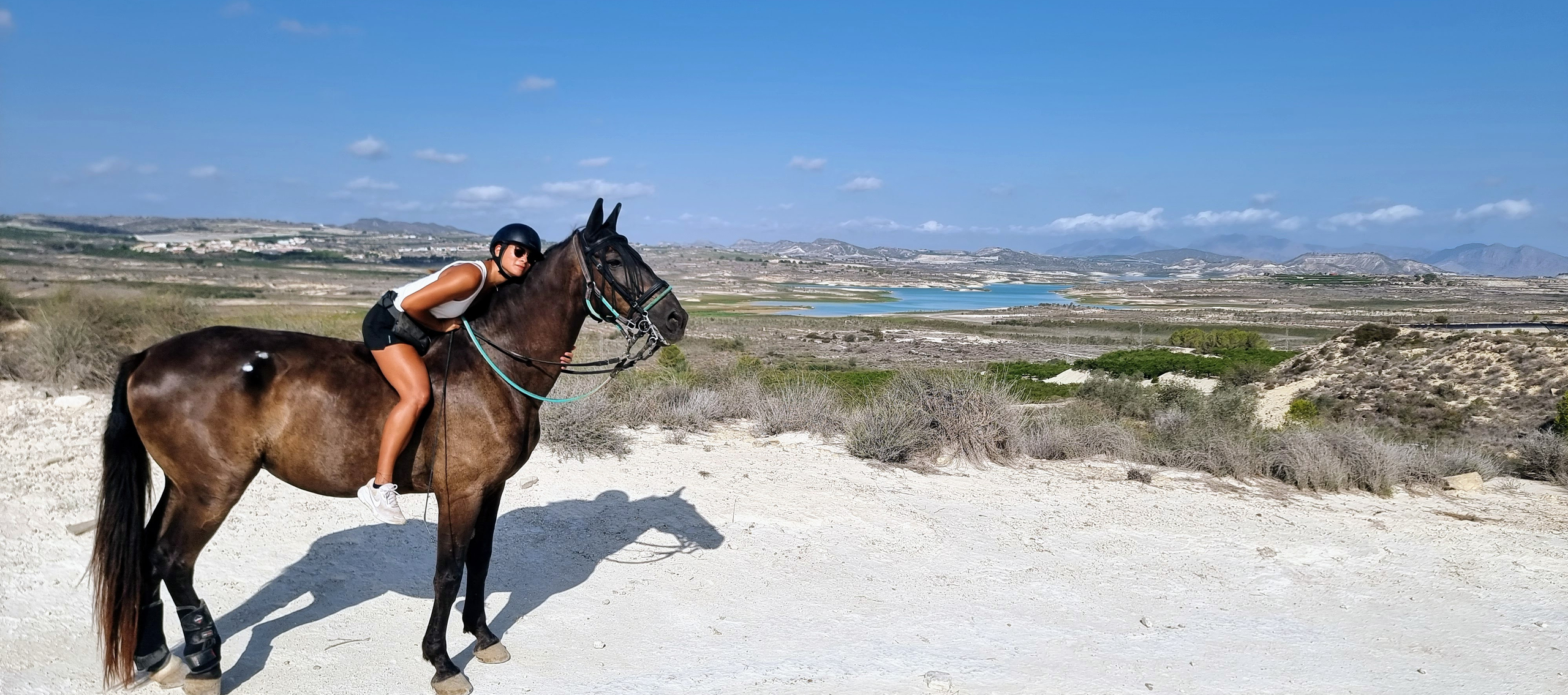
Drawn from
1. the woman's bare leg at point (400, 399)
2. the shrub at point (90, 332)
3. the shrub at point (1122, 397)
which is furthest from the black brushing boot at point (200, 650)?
the shrub at point (1122, 397)

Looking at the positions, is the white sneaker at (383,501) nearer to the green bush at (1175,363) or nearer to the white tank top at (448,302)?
the white tank top at (448,302)

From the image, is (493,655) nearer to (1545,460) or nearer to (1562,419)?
(1545,460)

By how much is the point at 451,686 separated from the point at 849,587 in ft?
9.44

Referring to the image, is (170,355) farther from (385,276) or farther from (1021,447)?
(385,276)

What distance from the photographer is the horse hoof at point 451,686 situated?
4262 mm

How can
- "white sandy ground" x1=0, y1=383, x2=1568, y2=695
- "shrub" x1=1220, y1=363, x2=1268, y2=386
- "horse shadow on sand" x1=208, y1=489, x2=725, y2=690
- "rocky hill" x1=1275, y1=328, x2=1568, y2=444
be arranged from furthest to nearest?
1. "shrub" x1=1220, y1=363, x2=1268, y2=386
2. "rocky hill" x1=1275, y1=328, x2=1568, y2=444
3. "horse shadow on sand" x1=208, y1=489, x2=725, y2=690
4. "white sandy ground" x1=0, y1=383, x2=1568, y2=695

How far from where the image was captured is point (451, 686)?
4.27m

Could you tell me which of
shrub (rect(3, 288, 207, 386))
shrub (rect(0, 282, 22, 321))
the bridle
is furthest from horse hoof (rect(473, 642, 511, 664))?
shrub (rect(0, 282, 22, 321))

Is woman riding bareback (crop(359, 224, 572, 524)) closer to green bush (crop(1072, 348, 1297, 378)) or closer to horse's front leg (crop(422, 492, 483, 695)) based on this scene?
horse's front leg (crop(422, 492, 483, 695))

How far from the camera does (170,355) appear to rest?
13.1 ft

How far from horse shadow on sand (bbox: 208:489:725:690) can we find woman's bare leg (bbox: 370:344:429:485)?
1.43 meters

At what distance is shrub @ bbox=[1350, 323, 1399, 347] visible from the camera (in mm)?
23922

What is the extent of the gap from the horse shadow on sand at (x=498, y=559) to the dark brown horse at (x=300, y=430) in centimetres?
64

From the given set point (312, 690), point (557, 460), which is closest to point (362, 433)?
point (312, 690)
